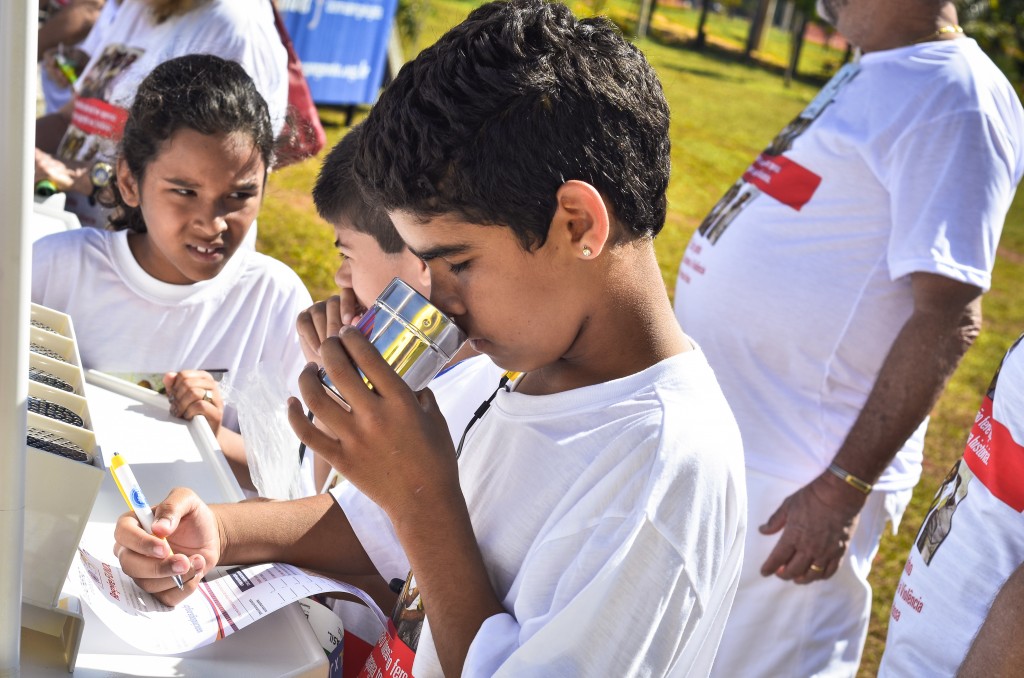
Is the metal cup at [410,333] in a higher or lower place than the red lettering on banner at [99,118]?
higher

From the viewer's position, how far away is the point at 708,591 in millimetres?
1126

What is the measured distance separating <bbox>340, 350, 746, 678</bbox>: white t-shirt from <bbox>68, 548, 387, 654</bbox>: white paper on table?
262 mm

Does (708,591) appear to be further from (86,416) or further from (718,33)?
(718,33)

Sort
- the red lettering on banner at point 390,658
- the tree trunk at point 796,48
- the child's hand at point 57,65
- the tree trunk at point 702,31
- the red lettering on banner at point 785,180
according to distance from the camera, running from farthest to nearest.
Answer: the tree trunk at point 702,31 < the tree trunk at point 796,48 < the child's hand at point 57,65 < the red lettering on banner at point 785,180 < the red lettering on banner at point 390,658

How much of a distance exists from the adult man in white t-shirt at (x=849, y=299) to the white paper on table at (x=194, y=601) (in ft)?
4.26

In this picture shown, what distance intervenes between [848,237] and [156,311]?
1.70 meters

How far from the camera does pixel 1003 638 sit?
56.7 inches

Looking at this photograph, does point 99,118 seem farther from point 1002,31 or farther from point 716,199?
point 1002,31

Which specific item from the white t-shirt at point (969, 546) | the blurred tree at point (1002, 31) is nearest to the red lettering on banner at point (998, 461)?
the white t-shirt at point (969, 546)

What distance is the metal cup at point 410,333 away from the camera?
1226 mm

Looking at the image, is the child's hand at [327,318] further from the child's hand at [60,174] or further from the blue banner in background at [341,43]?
the blue banner in background at [341,43]

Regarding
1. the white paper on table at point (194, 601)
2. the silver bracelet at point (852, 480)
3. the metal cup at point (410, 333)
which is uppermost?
the metal cup at point (410, 333)

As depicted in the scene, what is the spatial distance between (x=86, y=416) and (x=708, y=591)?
2.74ft

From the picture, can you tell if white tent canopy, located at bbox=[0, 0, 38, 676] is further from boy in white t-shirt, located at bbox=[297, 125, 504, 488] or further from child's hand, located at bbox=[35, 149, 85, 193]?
child's hand, located at bbox=[35, 149, 85, 193]
